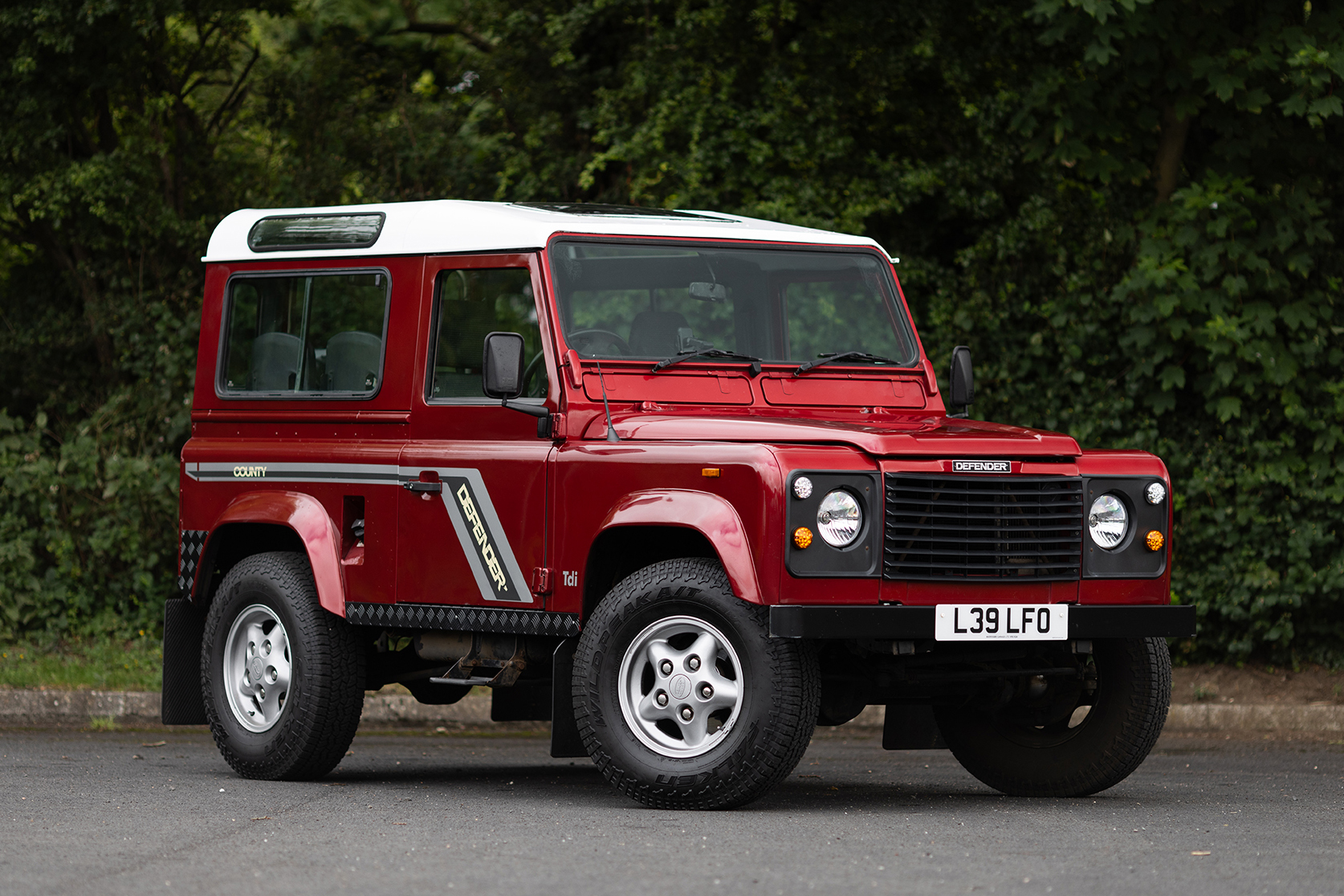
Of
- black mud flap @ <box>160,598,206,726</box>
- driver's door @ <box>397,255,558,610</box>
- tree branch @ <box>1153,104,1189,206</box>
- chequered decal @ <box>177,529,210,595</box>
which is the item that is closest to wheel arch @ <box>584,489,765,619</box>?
driver's door @ <box>397,255,558,610</box>

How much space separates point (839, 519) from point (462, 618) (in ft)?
6.41

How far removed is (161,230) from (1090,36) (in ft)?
24.8

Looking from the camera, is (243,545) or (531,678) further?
(243,545)

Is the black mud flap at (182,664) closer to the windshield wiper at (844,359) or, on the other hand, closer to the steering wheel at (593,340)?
the steering wheel at (593,340)

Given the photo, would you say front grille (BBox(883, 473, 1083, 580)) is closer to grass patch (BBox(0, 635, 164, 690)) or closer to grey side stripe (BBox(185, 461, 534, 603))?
grey side stripe (BBox(185, 461, 534, 603))

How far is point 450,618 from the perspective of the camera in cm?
830

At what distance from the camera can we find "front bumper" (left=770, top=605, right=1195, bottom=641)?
6973 mm

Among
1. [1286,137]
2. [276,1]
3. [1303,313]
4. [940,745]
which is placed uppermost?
[276,1]

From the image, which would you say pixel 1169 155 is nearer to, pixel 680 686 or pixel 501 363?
pixel 501 363

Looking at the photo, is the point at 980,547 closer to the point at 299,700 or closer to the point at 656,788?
the point at 656,788

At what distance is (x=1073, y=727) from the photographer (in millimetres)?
8328

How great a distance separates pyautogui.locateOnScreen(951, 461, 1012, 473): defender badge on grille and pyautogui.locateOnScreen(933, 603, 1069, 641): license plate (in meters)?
0.51

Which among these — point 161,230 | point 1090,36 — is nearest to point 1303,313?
A: point 1090,36

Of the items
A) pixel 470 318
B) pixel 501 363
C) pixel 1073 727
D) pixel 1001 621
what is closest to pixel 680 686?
pixel 1001 621
